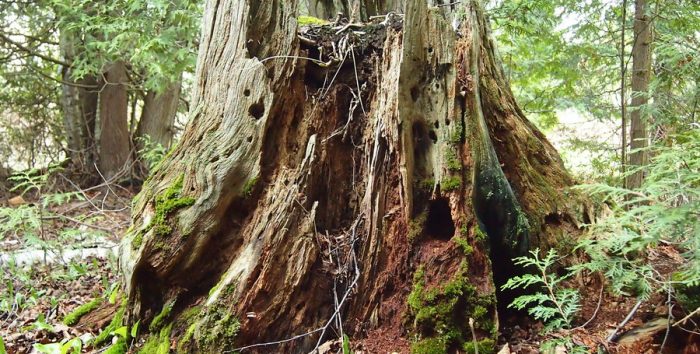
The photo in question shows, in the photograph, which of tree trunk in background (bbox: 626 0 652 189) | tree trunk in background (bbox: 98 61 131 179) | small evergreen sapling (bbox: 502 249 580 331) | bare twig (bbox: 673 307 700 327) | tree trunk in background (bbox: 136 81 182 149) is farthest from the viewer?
tree trunk in background (bbox: 136 81 182 149)

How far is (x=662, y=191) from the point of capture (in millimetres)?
2727

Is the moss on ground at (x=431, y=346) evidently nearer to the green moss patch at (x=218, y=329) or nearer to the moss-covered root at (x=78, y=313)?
the green moss patch at (x=218, y=329)

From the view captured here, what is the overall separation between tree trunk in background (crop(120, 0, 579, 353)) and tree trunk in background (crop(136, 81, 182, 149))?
295 inches

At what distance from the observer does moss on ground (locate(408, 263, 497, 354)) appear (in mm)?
3393

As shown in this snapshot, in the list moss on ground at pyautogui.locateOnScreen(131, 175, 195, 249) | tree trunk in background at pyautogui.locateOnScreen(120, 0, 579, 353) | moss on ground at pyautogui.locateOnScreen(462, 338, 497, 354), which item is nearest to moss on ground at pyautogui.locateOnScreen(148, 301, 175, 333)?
tree trunk in background at pyautogui.locateOnScreen(120, 0, 579, 353)

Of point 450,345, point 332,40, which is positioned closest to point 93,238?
point 332,40

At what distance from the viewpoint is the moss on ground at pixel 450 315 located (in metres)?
3.39

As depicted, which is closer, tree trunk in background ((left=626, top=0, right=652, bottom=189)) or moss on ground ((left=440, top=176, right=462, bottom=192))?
moss on ground ((left=440, top=176, right=462, bottom=192))

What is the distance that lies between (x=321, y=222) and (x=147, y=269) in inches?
55.0

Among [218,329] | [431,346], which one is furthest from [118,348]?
[431,346]

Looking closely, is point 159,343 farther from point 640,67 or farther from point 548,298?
point 640,67

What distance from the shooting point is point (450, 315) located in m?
3.41

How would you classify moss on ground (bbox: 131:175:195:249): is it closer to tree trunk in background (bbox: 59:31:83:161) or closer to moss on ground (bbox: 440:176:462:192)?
moss on ground (bbox: 440:176:462:192)

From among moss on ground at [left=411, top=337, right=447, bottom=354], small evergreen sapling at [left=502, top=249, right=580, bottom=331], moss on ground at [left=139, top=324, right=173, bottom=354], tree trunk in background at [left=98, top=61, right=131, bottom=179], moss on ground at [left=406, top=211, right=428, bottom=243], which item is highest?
tree trunk in background at [left=98, top=61, right=131, bottom=179]
